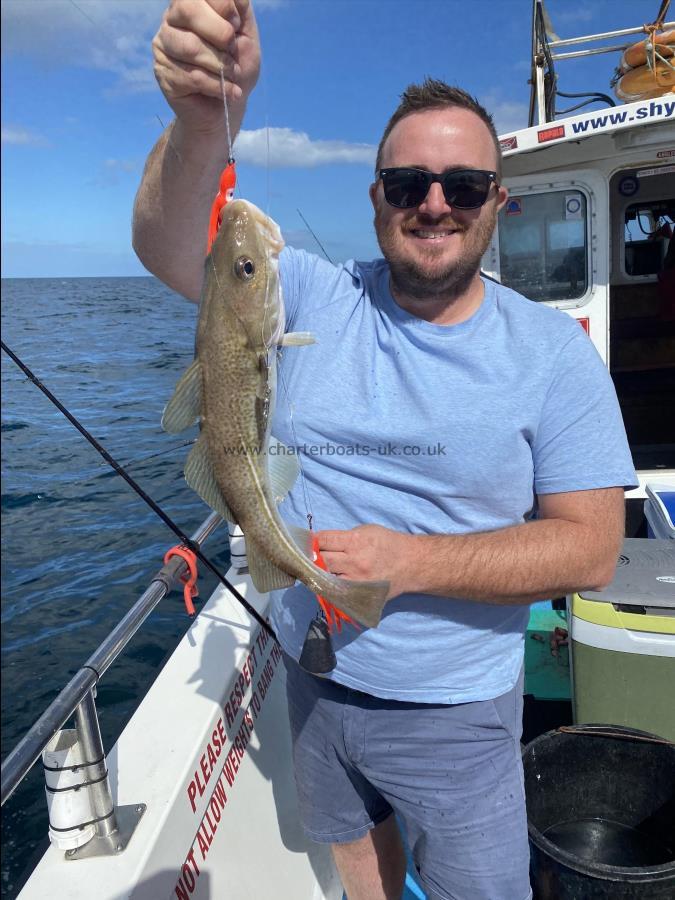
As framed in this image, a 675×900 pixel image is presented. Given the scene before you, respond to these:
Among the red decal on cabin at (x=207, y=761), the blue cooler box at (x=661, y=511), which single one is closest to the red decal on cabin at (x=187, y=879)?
the red decal on cabin at (x=207, y=761)

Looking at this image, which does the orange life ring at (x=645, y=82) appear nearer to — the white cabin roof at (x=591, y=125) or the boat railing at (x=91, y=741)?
the white cabin roof at (x=591, y=125)

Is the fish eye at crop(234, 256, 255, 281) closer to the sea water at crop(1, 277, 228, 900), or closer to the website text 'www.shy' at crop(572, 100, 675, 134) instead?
the sea water at crop(1, 277, 228, 900)

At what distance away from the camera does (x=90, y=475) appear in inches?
499

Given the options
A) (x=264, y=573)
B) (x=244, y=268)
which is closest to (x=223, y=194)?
(x=244, y=268)

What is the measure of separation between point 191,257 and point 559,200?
4.73 m

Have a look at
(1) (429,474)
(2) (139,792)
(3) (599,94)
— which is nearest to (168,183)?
(1) (429,474)

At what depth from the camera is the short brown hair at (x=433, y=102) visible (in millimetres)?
2096

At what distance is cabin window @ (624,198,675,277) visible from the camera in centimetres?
956

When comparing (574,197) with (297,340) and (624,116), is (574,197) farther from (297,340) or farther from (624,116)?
(297,340)

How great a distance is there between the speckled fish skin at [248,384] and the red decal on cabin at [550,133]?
13.3ft

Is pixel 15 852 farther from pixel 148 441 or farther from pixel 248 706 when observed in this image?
pixel 148 441

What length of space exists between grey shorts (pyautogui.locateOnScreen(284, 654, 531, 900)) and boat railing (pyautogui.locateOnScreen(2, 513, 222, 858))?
72cm

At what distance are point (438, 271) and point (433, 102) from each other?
0.54 m

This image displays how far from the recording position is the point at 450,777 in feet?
7.08
